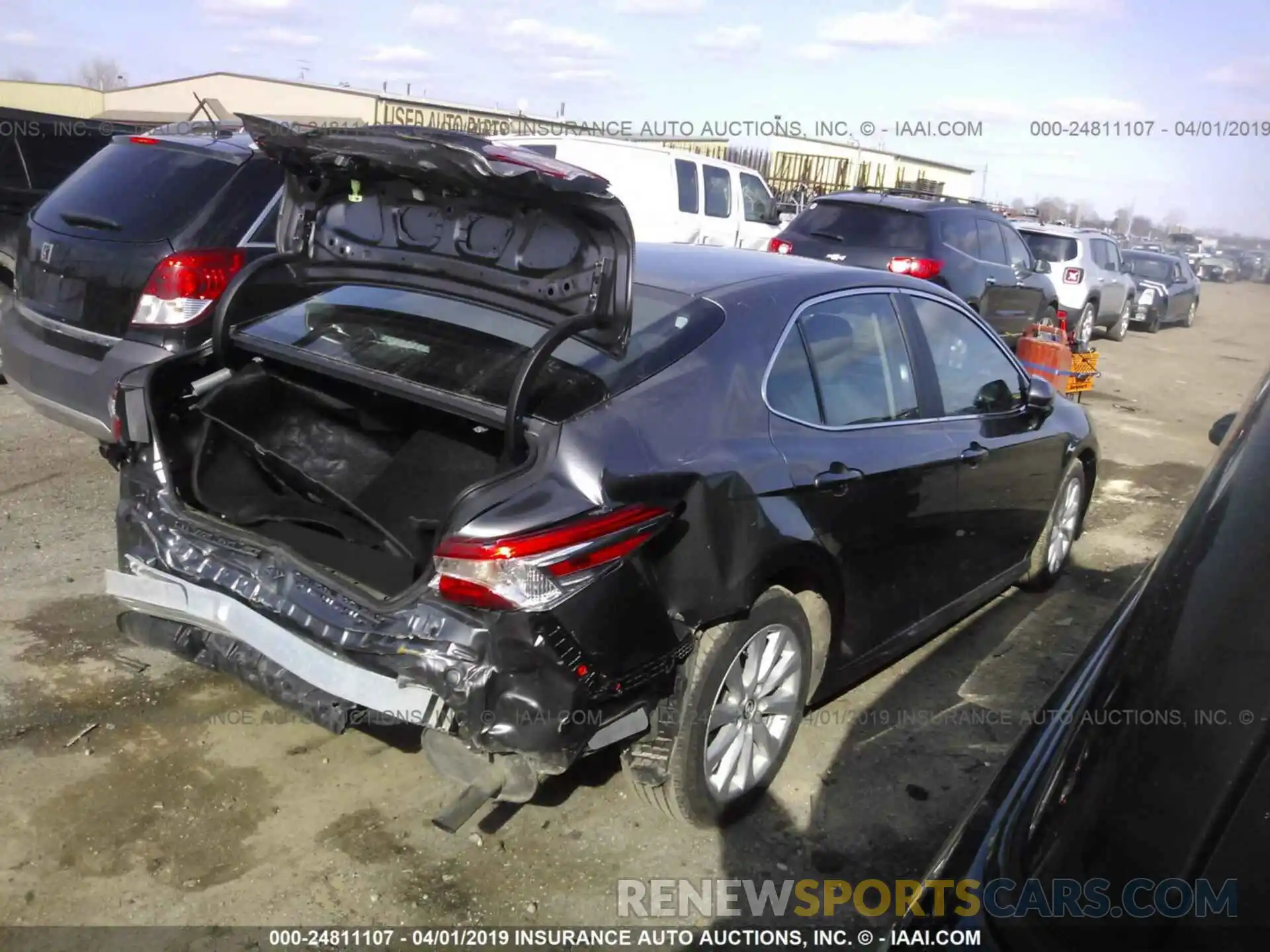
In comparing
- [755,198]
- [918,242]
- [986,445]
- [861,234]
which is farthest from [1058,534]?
[755,198]

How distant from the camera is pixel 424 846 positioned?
10.5 feet

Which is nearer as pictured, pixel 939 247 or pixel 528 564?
pixel 528 564

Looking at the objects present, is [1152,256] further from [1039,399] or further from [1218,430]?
[1218,430]

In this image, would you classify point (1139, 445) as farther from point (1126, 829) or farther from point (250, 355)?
point (1126, 829)

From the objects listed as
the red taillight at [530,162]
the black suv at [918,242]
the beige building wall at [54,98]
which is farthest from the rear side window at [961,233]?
the beige building wall at [54,98]

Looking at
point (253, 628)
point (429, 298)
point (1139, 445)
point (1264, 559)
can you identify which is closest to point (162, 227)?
point (429, 298)

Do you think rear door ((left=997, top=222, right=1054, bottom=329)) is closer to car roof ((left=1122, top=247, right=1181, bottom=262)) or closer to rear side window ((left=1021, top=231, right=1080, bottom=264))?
rear side window ((left=1021, top=231, right=1080, bottom=264))

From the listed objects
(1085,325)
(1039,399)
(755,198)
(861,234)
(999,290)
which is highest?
(755,198)

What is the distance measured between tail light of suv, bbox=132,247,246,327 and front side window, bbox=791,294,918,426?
3.16m

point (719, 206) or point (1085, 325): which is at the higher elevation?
point (719, 206)

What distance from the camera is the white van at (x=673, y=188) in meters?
12.5

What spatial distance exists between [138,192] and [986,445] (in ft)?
14.7

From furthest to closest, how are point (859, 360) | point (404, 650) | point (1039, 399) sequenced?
point (1039, 399)
point (859, 360)
point (404, 650)

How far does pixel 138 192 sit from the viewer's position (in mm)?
5688
